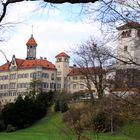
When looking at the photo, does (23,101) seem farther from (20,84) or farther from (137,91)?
(20,84)

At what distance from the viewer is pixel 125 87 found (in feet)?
50.4

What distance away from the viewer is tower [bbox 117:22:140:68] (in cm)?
1158

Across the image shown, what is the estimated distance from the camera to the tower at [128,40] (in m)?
11.6

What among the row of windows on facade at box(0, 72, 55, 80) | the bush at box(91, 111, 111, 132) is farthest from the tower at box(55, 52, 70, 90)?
the bush at box(91, 111, 111, 132)

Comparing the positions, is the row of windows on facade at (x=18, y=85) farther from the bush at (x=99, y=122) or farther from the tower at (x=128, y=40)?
the tower at (x=128, y=40)

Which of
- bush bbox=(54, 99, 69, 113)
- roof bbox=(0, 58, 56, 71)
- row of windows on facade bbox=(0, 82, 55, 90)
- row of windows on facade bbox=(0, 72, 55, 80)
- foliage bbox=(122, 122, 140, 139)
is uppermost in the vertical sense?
roof bbox=(0, 58, 56, 71)

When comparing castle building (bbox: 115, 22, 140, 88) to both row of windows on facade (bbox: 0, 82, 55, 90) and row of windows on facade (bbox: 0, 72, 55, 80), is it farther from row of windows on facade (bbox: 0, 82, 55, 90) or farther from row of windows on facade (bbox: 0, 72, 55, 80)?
row of windows on facade (bbox: 0, 82, 55, 90)

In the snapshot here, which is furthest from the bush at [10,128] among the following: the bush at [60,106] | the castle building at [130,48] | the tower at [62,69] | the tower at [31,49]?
the tower at [31,49]

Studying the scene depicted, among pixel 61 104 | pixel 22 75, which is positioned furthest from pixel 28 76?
pixel 61 104

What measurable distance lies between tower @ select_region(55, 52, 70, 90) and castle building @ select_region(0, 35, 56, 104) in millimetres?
1728

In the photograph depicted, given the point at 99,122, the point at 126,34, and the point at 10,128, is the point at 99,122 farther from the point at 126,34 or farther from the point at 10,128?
the point at 10,128

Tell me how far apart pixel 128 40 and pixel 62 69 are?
125545 millimetres

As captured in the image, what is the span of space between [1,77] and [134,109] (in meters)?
133

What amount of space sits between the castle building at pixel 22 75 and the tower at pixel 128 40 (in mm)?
118250
